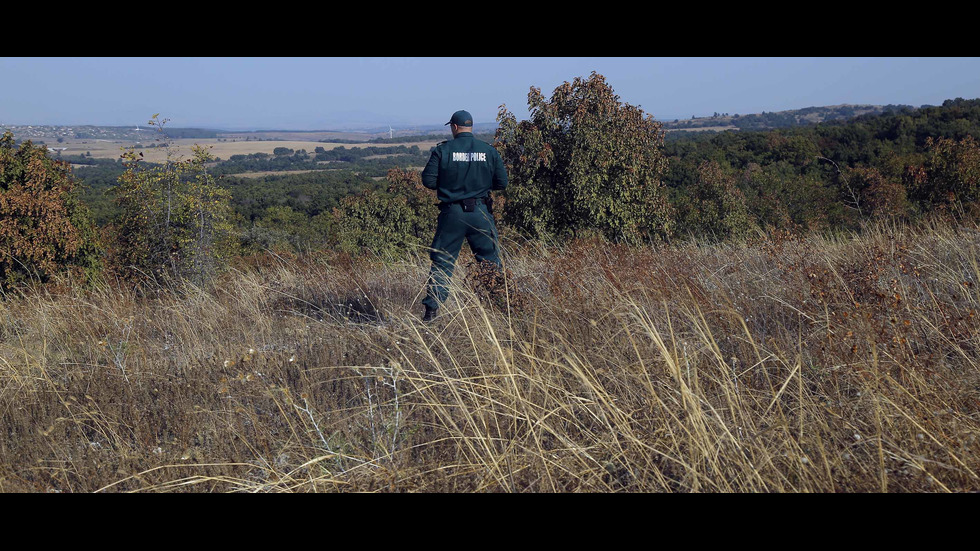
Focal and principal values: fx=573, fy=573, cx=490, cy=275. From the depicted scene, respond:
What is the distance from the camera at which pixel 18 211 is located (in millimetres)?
23422

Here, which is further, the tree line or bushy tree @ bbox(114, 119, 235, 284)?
the tree line

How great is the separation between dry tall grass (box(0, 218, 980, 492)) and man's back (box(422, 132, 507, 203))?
97cm

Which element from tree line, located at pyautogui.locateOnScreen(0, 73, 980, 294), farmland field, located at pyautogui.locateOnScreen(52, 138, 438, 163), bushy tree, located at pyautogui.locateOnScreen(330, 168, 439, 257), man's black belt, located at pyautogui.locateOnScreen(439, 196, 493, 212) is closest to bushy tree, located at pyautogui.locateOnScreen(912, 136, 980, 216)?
tree line, located at pyautogui.locateOnScreen(0, 73, 980, 294)

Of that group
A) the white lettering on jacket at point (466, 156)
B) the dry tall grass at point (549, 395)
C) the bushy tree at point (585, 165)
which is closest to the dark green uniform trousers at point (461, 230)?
the white lettering on jacket at point (466, 156)

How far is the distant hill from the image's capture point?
3497 inches

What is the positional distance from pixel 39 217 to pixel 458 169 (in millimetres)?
26187

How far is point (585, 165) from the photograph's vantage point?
56.6ft

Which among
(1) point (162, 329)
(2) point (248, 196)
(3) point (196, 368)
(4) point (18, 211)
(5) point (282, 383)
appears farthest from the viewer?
(2) point (248, 196)

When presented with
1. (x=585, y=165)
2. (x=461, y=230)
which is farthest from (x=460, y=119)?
(x=585, y=165)

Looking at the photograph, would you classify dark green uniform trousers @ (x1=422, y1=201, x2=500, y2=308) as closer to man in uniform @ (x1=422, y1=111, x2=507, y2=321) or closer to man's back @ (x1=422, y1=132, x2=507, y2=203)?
man in uniform @ (x1=422, y1=111, x2=507, y2=321)

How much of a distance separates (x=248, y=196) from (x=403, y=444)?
6330 centimetres

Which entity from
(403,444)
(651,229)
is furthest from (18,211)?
(403,444)

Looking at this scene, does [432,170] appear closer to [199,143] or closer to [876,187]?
[199,143]

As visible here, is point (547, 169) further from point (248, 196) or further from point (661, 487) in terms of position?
point (248, 196)
